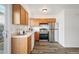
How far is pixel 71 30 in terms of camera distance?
764 cm

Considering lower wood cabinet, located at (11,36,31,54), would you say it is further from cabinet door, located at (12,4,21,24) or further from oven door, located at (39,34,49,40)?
oven door, located at (39,34,49,40)

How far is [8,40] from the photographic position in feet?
13.2

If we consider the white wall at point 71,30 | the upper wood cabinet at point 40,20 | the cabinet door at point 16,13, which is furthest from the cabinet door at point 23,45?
the upper wood cabinet at point 40,20

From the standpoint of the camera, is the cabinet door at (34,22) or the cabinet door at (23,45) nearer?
the cabinet door at (23,45)

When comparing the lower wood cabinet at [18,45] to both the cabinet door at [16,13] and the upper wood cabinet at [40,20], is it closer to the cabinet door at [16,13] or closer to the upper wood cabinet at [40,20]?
the cabinet door at [16,13]

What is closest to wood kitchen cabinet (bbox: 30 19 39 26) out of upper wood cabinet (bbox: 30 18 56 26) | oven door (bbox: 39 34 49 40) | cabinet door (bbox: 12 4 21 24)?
upper wood cabinet (bbox: 30 18 56 26)

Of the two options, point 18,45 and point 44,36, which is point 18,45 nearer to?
point 18,45

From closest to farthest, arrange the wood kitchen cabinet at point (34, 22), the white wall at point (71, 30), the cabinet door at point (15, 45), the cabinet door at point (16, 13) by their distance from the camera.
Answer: the cabinet door at point (15, 45) → the cabinet door at point (16, 13) → the white wall at point (71, 30) → the wood kitchen cabinet at point (34, 22)

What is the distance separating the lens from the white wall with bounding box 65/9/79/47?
7574 millimetres

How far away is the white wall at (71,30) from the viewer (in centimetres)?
757

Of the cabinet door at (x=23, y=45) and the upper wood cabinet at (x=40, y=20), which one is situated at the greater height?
the upper wood cabinet at (x=40, y=20)
